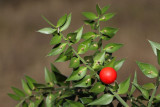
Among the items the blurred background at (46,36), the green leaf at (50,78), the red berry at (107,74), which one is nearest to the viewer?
the red berry at (107,74)

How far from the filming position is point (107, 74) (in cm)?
33

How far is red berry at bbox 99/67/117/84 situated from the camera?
0.34 m

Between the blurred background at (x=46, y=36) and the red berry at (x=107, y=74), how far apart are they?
89cm

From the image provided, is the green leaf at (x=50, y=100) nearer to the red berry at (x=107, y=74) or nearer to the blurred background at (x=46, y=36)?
the red berry at (x=107, y=74)

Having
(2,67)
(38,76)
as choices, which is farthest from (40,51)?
(2,67)

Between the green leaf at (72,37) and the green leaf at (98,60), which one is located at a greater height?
the green leaf at (72,37)

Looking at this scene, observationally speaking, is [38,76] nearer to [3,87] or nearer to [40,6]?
[3,87]

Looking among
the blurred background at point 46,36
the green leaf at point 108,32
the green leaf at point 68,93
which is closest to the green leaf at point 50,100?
the green leaf at point 68,93

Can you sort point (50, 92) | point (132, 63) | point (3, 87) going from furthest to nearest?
point (3, 87), point (132, 63), point (50, 92)

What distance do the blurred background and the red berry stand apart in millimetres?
887

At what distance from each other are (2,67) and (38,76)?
0.23 m

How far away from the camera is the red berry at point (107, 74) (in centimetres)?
34

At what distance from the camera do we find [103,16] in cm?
42

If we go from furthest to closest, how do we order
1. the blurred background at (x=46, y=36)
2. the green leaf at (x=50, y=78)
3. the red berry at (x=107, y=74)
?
the blurred background at (x=46, y=36) → the green leaf at (x=50, y=78) → the red berry at (x=107, y=74)
